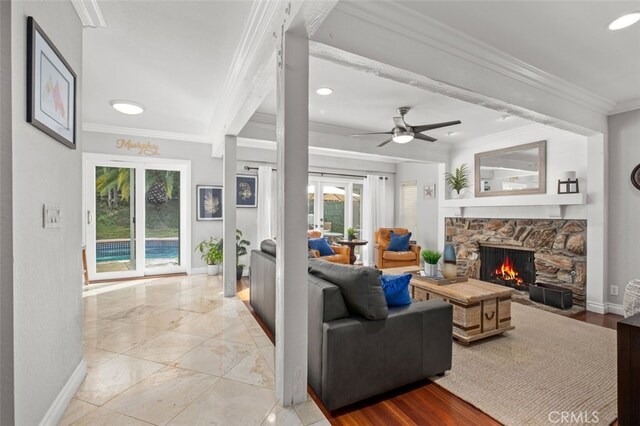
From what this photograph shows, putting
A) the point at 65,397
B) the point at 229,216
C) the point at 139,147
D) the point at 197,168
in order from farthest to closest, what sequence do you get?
the point at 197,168 → the point at 139,147 → the point at 229,216 → the point at 65,397

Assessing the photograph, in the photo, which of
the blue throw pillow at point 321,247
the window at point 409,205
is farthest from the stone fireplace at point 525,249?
the blue throw pillow at point 321,247

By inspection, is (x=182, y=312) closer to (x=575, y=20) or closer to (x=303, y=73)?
(x=303, y=73)

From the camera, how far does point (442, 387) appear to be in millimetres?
2080

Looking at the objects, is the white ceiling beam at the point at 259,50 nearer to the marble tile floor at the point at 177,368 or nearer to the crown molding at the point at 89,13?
the crown molding at the point at 89,13

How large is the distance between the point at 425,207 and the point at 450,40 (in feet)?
15.6

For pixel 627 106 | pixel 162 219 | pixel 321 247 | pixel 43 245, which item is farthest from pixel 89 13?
pixel 627 106

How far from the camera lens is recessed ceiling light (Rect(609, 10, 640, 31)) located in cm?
207

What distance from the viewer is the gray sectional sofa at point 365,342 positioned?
179 cm

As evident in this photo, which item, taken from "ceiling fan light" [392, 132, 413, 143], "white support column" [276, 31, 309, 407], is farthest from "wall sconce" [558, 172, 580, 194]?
"white support column" [276, 31, 309, 407]

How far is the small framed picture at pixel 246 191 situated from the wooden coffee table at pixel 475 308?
12.6ft

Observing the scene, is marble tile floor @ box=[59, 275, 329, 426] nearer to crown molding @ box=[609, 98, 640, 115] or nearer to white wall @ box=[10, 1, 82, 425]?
white wall @ box=[10, 1, 82, 425]

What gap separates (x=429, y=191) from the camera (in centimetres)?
661

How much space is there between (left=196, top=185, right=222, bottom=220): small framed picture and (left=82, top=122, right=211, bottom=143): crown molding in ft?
2.87

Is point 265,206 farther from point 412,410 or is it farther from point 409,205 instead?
point 412,410
